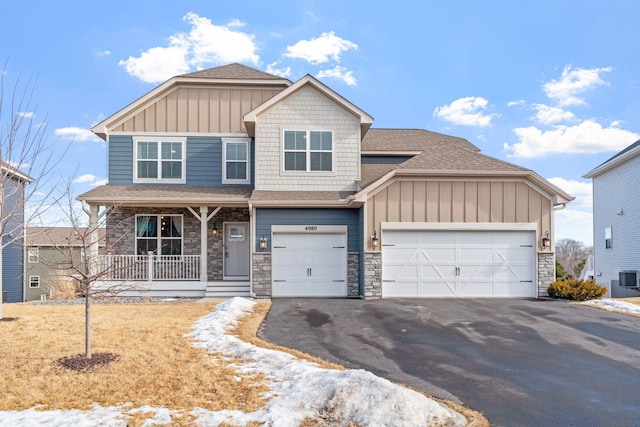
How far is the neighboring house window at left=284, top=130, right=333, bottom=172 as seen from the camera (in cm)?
1500

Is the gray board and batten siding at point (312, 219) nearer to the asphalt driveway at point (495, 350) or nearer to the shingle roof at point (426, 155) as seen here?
the shingle roof at point (426, 155)

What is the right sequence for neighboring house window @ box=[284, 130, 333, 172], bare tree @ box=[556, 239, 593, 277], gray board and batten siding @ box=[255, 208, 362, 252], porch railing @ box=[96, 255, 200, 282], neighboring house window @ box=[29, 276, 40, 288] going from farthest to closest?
bare tree @ box=[556, 239, 593, 277] < neighboring house window @ box=[29, 276, 40, 288] < porch railing @ box=[96, 255, 200, 282] < neighboring house window @ box=[284, 130, 333, 172] < gray board and batten siding @ box=[255, 208, 362, 252]

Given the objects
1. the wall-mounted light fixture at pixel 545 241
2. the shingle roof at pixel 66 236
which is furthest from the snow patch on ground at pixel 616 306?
the shingle roof at pixel 66 236

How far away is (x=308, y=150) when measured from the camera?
49.3ft

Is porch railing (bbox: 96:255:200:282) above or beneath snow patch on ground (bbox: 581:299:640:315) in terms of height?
above

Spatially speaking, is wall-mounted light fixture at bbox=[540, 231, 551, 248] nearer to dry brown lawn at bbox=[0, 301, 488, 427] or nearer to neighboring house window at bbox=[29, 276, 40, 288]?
dry brown lawn at bbox=[0, 301, 488, 427]

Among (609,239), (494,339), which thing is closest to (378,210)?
(494,339)

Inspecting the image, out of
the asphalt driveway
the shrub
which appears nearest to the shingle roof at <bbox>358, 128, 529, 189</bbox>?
the shrub

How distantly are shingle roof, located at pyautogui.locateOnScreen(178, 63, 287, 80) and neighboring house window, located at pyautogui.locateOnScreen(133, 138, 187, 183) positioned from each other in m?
2.62

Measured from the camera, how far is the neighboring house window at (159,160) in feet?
52.9

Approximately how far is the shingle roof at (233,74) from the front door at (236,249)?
5.40 metres

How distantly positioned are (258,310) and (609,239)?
1972 centimetres

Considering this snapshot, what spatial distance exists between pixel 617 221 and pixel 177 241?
66.5ft

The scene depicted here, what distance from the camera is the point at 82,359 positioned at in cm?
643
